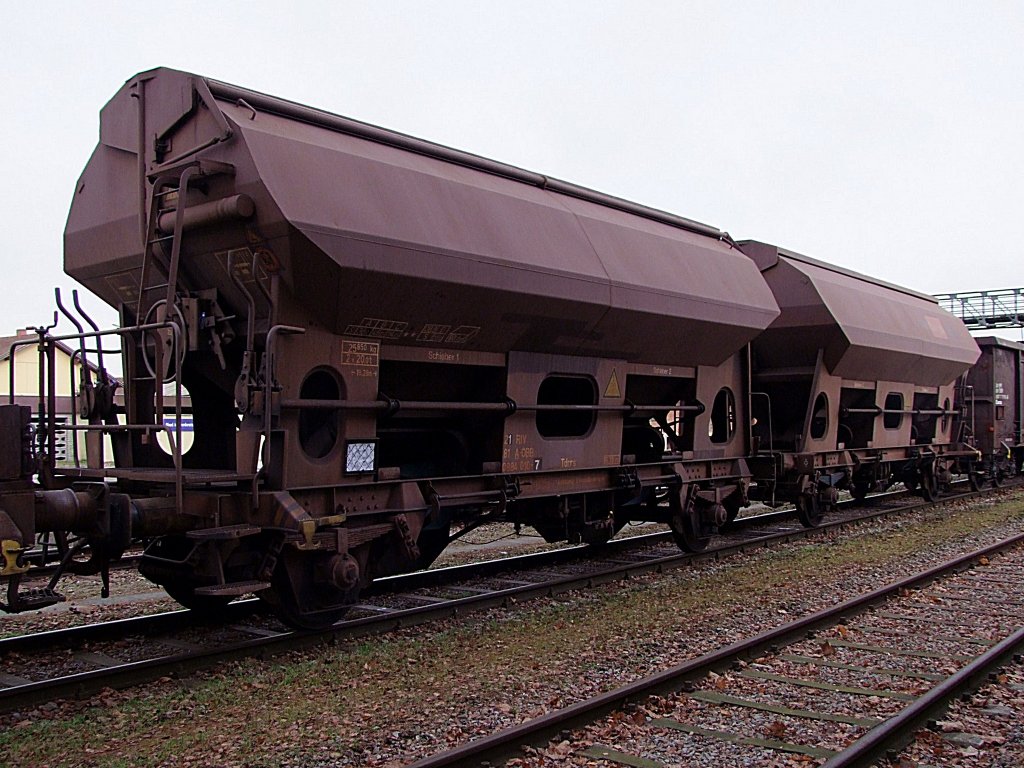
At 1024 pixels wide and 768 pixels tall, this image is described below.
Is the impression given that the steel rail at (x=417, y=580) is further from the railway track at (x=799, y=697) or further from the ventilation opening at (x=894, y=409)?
the railway track at (x=799, y=697)

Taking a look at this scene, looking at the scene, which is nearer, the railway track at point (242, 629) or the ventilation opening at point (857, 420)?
the railway track at point (242, 629)

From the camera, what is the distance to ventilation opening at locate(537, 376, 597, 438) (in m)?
10.3

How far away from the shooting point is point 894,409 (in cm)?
1725

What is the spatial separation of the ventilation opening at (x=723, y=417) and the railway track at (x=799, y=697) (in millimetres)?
3960

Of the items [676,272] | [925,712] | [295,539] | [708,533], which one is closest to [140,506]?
[295,539]

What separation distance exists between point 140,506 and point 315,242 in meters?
2.33

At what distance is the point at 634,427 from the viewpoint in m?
11.9

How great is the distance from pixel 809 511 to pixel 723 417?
2.83 meters

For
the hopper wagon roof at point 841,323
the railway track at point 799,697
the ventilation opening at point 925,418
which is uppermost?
the hopper wagon roof at point 841,323

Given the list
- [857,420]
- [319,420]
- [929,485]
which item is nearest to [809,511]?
[857,420]

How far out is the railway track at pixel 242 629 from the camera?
21.0 ft

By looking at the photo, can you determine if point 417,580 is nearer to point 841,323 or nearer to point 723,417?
point 723,417

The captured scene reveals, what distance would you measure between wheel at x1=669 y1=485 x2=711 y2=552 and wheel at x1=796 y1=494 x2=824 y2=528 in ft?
9.63

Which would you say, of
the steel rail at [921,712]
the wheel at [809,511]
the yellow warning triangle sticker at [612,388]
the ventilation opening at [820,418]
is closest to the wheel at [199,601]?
the yellow warning triangle sticker at [612,388]
